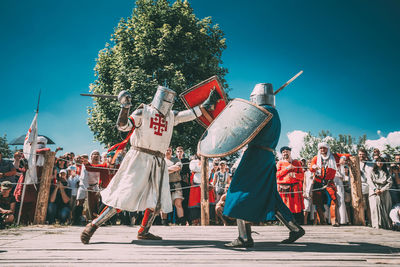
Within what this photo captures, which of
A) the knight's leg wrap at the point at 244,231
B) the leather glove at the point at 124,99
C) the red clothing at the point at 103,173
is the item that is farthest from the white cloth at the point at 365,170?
the red clothing at the point at 103,173

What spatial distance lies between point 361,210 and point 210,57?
10906mm

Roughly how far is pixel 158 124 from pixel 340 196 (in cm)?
455

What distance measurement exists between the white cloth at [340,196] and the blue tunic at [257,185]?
3547 mm

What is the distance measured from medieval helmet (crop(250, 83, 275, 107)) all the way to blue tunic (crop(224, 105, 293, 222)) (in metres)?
0.08

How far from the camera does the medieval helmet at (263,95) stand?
3037mm

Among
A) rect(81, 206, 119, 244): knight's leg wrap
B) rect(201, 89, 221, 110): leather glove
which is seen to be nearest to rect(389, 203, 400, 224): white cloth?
rect(201, 89, 221, 110): leather glove

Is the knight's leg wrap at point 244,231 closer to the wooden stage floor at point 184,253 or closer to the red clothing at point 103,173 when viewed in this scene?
the wooden stage floor at point 184,253

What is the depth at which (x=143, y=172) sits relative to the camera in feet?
10.6

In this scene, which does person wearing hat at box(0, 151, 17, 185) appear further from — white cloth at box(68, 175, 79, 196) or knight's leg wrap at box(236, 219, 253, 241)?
knight's leg wrap at box(236, 219, 253, 241)

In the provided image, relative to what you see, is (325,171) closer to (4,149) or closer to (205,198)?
(205,198)

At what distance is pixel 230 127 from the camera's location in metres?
2.87

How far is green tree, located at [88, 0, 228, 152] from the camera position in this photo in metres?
12.6

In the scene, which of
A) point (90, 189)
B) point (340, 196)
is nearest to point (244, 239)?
point (340, 196)

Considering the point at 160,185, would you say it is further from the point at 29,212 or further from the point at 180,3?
the point at 180,3
